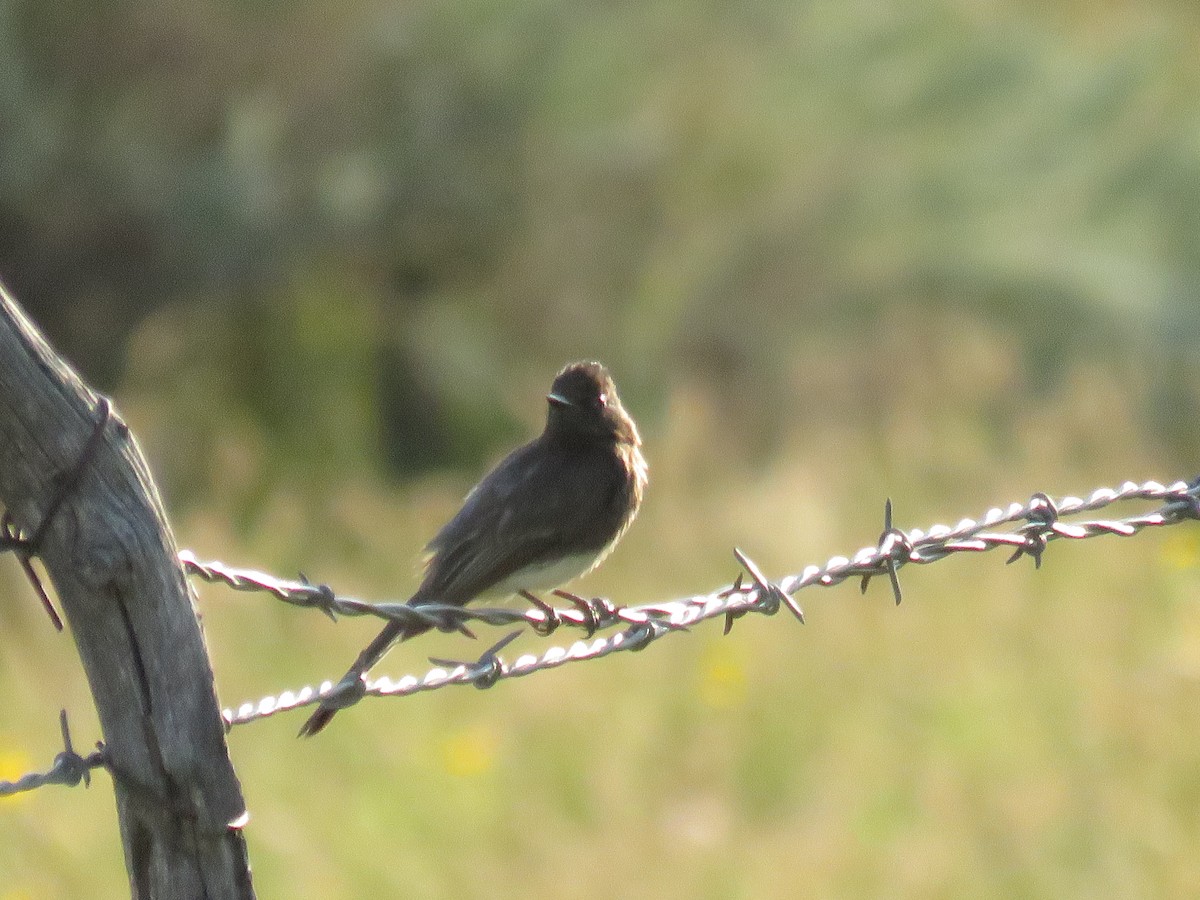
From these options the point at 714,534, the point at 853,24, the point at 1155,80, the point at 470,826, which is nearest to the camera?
the point at 470,826

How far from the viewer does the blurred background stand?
6250 millimetres

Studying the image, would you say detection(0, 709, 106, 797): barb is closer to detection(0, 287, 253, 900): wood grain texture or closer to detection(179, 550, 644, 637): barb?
detection(0, 287, 253, 900): wood grain texture

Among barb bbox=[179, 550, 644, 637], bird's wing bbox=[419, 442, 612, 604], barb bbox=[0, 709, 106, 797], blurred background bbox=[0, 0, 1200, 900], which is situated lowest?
barb bbox=[0, 709, 106, 797]

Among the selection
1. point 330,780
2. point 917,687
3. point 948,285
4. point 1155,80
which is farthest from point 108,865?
point 1155,80

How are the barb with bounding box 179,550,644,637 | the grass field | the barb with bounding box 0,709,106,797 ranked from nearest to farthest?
the barb with bounding box 0,709,106,797 → the barb with bounding box 179,550,644,637 → the grass field

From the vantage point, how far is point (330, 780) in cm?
661

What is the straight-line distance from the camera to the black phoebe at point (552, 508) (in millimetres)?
5023

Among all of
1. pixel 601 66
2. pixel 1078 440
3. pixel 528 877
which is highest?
pixel 601 66

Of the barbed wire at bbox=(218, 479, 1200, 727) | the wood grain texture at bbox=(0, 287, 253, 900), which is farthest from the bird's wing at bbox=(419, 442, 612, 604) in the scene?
the wood grain texture at bbox=(0, 287, 253, 900)

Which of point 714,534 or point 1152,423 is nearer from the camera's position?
point 714,534

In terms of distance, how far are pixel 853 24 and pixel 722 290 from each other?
85.5 inches

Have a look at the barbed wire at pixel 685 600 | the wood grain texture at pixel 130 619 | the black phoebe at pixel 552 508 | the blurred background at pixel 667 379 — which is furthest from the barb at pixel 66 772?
the blurred background at pixel 667 379

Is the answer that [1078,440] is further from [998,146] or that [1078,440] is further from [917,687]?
[917,687]

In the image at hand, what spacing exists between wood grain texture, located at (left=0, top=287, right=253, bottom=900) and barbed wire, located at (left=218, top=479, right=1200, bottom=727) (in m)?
0.15
